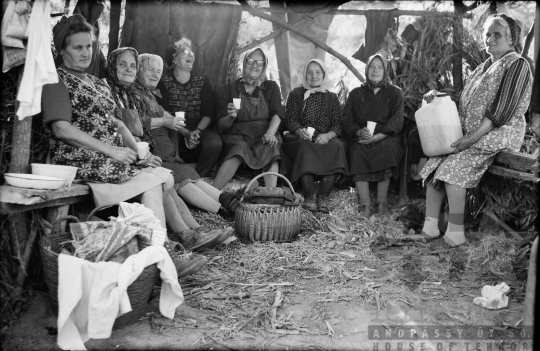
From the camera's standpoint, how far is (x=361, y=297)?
358 centimetres

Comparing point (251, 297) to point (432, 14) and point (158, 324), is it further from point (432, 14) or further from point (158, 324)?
point (432, 14)

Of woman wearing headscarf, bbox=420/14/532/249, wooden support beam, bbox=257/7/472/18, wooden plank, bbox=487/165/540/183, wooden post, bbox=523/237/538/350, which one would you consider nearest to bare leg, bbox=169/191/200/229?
woman wearing headscarf, bbox=420/14/532/249

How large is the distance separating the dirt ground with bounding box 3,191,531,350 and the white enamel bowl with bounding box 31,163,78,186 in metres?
0.74

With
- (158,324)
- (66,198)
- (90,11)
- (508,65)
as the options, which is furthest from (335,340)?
(90,11)

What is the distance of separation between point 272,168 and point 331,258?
5.60ft

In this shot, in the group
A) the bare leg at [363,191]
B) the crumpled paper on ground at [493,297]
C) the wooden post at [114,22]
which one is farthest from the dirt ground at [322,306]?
the wooden post at [114,22]

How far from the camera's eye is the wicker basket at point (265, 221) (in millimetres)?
4605

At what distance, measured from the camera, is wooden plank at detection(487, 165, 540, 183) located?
4.25 meters

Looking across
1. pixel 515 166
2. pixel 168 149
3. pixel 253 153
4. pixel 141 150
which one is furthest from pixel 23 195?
pixel 515 166

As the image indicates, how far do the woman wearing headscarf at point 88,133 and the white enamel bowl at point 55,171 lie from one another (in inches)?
10.4

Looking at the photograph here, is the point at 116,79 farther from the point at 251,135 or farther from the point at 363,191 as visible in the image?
the point at 363,191

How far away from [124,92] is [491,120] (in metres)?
3.27

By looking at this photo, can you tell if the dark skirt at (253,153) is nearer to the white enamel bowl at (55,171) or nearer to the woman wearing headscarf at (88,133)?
the woman wearing headscarf at (88,133)

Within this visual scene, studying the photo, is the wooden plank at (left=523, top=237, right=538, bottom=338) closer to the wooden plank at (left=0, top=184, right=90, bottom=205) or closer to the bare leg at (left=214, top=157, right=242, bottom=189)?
the wooden plank at (left=0, top=184, right=90, bottom=205)
